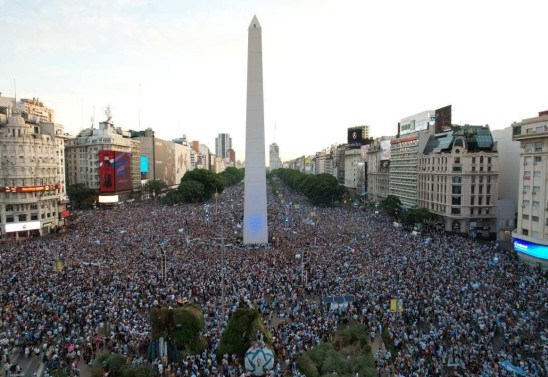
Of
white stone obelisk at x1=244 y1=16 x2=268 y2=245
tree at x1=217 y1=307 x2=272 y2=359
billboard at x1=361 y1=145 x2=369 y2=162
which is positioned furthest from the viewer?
billboard at x1=361 y1=145 x2=369 y2=162

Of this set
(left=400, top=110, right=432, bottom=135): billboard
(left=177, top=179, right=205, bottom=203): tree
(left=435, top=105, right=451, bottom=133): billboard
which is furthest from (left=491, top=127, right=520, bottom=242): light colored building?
(left=177, top=179, right=205, bottom=203): tree

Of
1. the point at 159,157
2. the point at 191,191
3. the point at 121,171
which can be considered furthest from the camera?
the point at 159,157

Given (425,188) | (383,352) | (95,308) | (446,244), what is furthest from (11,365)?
(425,188)

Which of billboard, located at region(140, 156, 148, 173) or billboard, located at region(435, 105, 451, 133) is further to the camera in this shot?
billboard, located at region(140, 156, 148, 173)

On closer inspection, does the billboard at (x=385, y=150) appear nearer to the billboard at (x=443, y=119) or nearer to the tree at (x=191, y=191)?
the billboard at (x=443, y=119)

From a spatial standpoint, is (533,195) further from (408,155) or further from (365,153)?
(365,153)

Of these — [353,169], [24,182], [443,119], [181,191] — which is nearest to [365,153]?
[353,169]

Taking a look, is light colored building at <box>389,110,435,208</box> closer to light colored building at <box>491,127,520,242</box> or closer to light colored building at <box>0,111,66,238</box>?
light colored building at <box>491,127,520,242</box>
